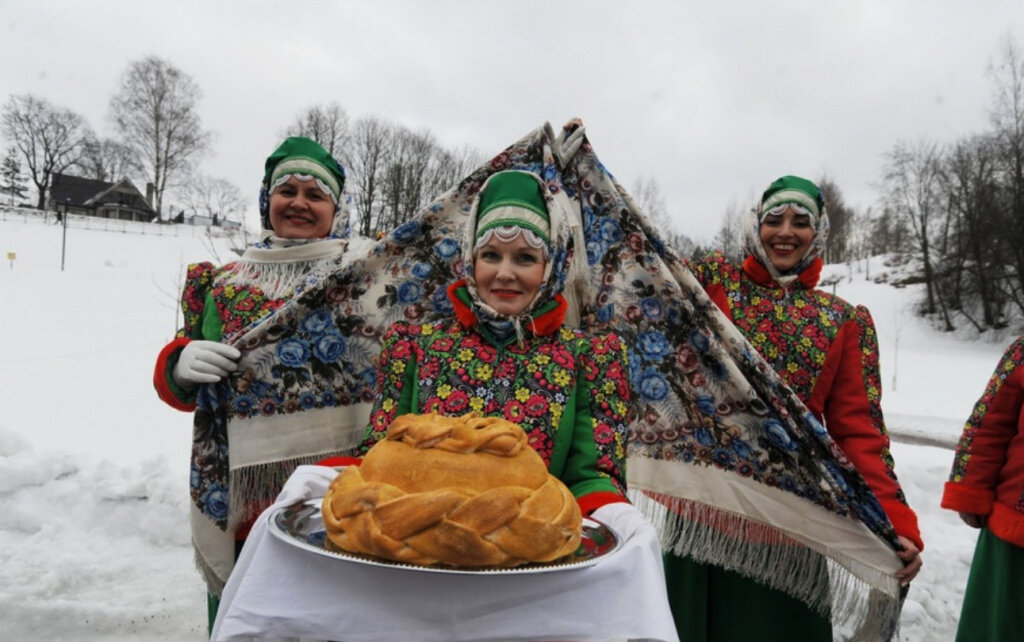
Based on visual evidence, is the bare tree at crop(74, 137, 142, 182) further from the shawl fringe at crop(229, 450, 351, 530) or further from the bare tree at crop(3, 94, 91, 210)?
the shawl fringe at crop(229, 450, 351, 530)

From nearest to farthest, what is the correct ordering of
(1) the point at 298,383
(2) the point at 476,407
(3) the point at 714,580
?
(2) the point at 476,407, (1) the point at 298,383, (3) the point at 714,580

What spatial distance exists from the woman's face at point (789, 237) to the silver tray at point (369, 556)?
5.86 feet

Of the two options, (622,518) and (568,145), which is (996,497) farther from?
(568,145)

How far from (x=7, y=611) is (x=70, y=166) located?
57829 mm

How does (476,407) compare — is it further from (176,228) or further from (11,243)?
(176,228)

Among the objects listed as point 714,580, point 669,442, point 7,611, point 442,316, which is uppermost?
point 442,316

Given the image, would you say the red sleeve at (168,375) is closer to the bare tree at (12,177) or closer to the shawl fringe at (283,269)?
the shawl fringe at (283,269)

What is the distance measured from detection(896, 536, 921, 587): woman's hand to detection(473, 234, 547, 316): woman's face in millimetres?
1615

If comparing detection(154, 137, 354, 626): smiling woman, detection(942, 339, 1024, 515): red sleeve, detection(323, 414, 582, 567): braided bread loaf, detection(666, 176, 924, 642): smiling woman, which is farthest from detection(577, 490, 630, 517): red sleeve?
detection(942, 339, 1024, 515): red sleeve

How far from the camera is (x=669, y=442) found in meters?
2.49

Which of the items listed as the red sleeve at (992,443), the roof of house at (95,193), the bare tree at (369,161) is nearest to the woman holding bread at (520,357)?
the red sleeve at (992,443)

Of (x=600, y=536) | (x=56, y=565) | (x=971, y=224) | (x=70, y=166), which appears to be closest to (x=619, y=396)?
(x=600, y=536)

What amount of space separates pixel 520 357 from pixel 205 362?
1.14m

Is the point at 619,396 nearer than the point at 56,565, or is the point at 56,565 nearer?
the point at 619,396
